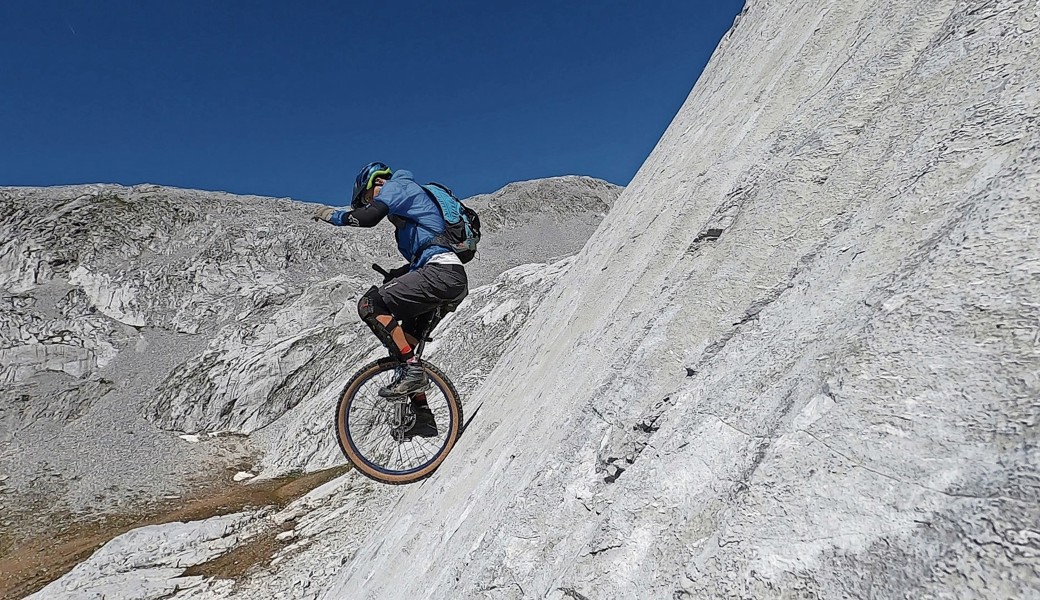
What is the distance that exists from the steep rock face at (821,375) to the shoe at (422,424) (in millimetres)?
1995

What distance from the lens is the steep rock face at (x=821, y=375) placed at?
1.67 meters

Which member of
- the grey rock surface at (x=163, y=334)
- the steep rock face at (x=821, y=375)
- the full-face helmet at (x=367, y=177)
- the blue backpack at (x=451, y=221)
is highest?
the grey rock surface at (x=163, y=334)

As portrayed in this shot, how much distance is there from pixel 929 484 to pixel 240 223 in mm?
50541

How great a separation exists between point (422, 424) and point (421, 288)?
Result: 1966 mm

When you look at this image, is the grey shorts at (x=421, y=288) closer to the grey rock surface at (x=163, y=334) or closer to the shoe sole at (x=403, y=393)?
the shoe sole at (x=403, y=393)

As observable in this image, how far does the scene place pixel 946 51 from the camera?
125 inches

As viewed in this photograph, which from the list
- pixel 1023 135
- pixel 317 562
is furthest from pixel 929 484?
pixel 317 562

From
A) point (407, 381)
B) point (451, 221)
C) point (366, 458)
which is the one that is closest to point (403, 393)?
point (407, 381)

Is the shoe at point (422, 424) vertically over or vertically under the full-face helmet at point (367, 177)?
under

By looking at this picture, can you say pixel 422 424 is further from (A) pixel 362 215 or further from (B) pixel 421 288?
(A) pixel 362 215

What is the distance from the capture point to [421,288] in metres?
6.75

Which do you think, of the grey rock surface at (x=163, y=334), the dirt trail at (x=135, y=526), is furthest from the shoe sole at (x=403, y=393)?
the grey rock surface at (x=163, y=334)

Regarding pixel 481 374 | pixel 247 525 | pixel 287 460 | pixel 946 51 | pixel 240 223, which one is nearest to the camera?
pixel 946 51

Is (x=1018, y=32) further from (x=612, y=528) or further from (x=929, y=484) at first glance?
(x=612, y=528)
